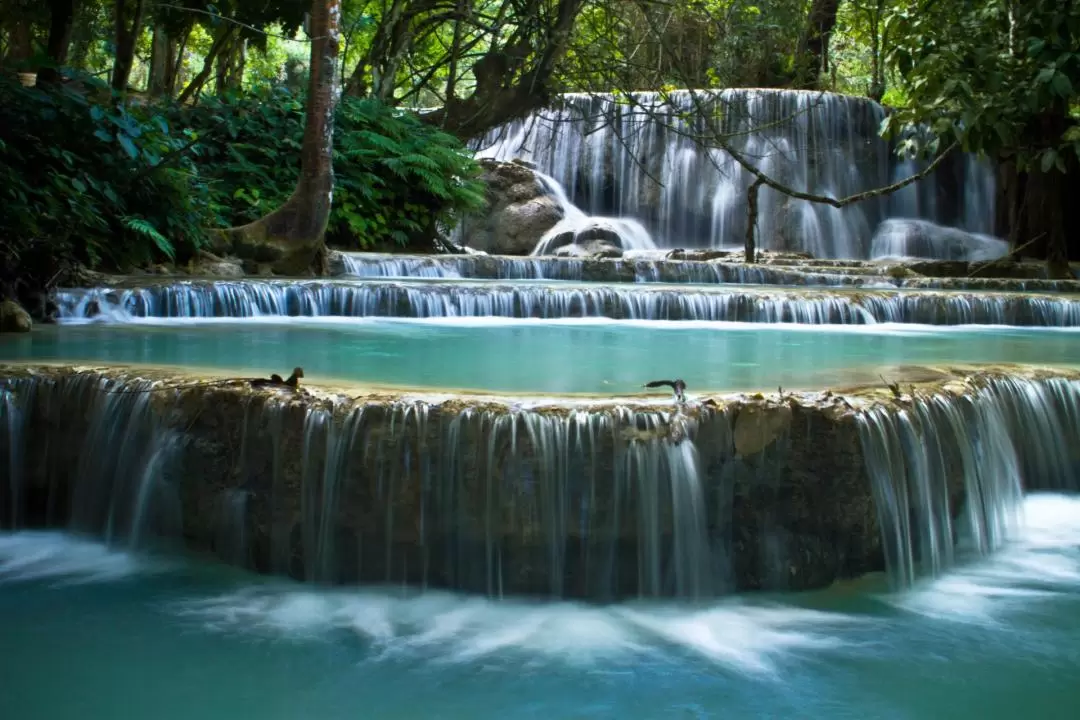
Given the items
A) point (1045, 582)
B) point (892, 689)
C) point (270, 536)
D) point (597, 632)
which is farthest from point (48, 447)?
point (1045, 582)

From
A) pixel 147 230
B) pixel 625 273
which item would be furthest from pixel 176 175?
pixel 625 273

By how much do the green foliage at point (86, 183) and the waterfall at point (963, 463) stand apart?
5.91 m

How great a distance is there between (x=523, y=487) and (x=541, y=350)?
9.04 feet

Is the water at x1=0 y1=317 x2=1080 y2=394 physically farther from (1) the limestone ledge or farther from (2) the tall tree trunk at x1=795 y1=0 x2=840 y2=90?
(1) the limestone ledge

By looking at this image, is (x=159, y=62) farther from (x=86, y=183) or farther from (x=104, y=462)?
(x=104, y=462)

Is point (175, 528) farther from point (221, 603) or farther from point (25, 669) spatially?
point (25, 669)

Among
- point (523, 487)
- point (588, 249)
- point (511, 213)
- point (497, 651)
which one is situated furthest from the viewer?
point (511, 213)

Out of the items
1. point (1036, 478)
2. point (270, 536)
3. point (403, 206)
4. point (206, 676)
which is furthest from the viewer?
point (403, 206)

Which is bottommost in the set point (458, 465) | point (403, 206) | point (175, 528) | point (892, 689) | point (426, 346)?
point (892, 689)

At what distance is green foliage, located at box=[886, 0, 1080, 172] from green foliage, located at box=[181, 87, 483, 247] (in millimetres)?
8177

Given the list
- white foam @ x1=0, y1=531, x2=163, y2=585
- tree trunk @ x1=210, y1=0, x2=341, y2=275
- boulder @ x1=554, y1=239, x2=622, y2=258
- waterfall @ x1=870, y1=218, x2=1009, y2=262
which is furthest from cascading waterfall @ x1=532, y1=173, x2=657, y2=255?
white foam @ x1=0, y1=531, x2=163, y2=585

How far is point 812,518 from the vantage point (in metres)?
3.98

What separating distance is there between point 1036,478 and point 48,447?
448cm

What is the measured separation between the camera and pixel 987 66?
609cm
